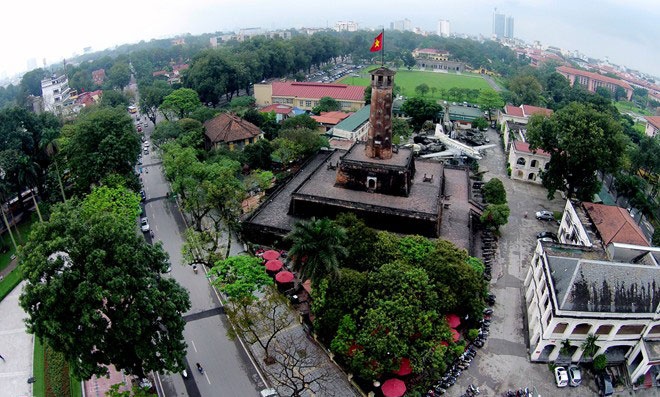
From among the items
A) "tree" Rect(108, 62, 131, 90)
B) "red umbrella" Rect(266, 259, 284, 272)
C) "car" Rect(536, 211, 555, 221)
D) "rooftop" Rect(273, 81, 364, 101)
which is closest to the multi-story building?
"car" Rect(536, 211, 555, 221)

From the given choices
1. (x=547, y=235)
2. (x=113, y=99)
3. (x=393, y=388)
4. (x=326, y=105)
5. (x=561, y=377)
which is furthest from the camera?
(x=113, y=99)

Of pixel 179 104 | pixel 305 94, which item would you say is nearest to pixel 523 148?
pixel 305 94

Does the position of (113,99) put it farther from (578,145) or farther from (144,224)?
(578,145)

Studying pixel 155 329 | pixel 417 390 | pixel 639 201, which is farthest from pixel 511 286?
pixel 155 329

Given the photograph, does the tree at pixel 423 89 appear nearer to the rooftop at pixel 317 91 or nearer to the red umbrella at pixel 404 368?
the rooftop at pixel 317 91

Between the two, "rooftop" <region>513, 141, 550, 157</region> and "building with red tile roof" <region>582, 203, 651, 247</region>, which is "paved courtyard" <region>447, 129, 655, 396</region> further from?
"rooftop" <region>513, 141, 550, 157</region>

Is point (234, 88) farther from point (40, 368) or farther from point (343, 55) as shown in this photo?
point (343, 55)
